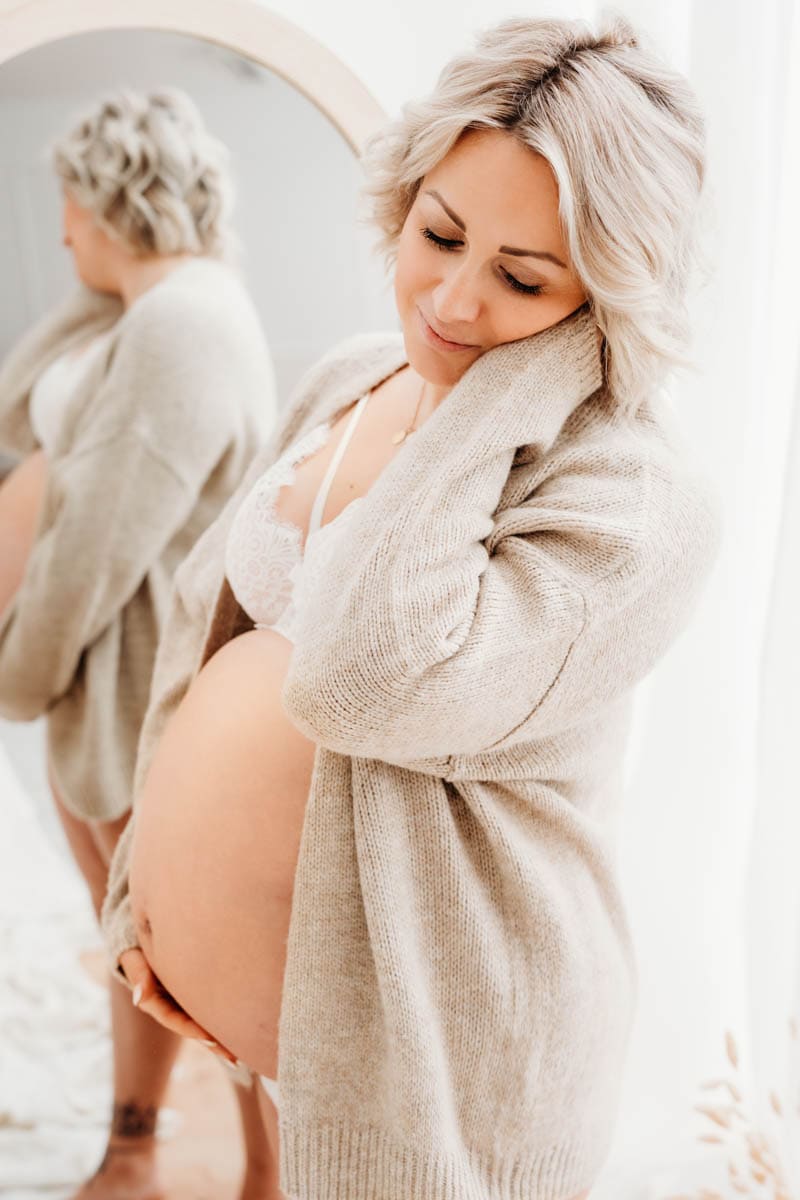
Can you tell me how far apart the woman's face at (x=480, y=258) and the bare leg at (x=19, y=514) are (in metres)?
0.62

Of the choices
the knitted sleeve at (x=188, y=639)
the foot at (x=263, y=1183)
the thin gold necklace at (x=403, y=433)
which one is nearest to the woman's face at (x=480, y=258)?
the thin gold necklace at (x=403, y=433)

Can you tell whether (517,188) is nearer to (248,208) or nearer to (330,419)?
(330,419)

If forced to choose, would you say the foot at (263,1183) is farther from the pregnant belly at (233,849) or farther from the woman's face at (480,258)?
the woman's face at (480,258)

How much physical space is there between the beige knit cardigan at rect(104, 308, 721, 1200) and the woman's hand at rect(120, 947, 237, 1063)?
15 centimetres

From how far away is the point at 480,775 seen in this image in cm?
93

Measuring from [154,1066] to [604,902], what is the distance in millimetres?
867

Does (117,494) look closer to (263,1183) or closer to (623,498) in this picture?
(623,498)

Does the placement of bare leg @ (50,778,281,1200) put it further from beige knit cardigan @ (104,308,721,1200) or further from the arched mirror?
beige knit cardigan @ (104,308,721,1200)

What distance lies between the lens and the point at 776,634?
1.23m

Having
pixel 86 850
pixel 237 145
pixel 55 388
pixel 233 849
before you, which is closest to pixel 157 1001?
pixel 233 849

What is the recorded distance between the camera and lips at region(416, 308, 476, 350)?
0.94m

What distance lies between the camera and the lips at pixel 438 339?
0.94 meters

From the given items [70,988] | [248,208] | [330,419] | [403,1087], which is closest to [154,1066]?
[70,988]

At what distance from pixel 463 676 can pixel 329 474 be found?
329 mm
